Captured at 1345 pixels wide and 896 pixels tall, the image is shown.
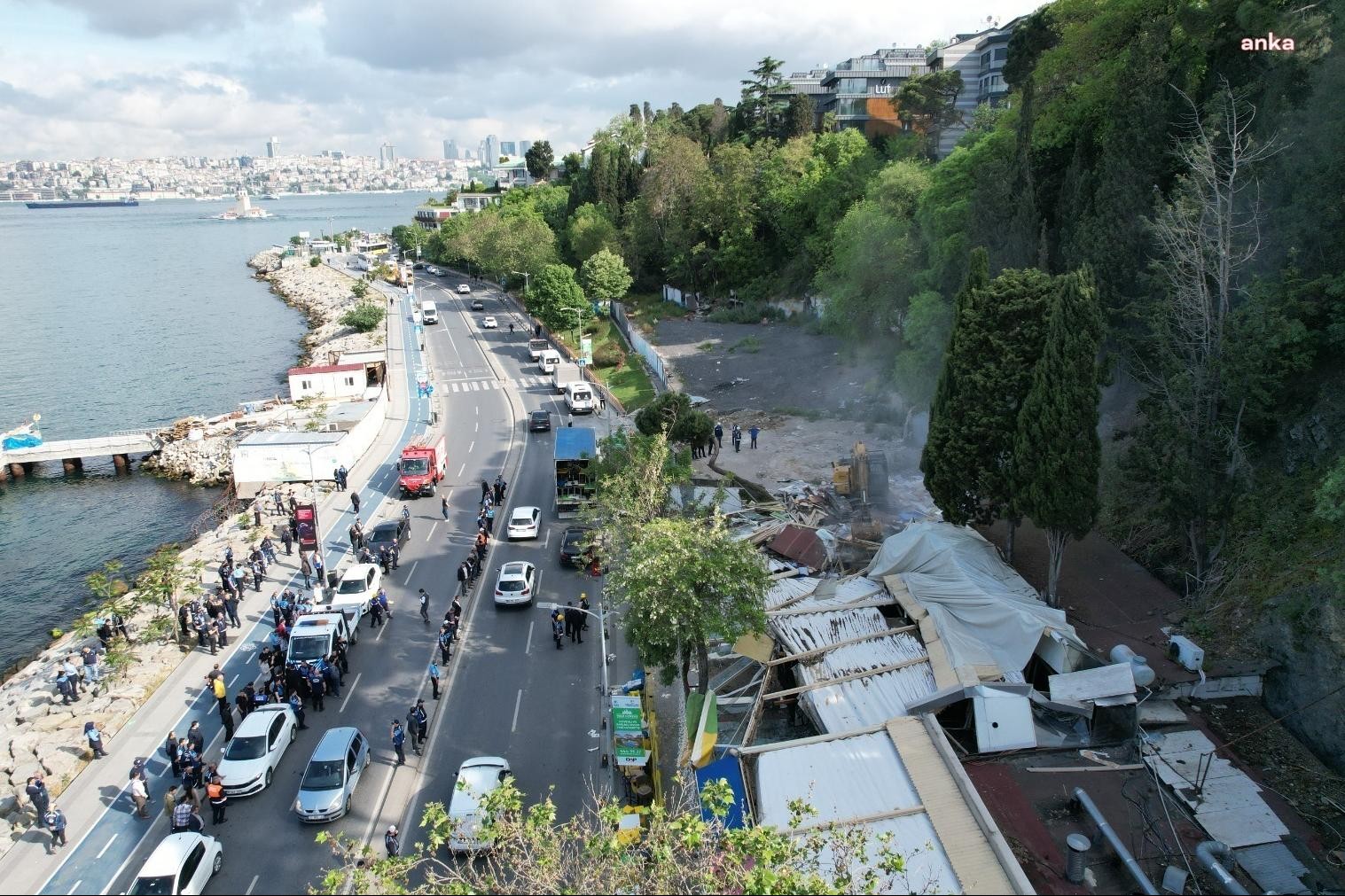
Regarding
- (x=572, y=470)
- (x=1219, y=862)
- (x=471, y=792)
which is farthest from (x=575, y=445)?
(x=1219, y=862)

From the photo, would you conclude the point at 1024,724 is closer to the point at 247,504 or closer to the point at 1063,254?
the point at 1063,254

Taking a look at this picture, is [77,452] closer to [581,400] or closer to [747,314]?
[581,400]

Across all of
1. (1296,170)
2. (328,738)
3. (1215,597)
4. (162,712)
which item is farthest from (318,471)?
(1296,170)

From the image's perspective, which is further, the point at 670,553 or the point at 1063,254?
the point at 1063,254

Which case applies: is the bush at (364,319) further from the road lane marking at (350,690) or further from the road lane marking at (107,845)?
the road lane marking at (107,845)

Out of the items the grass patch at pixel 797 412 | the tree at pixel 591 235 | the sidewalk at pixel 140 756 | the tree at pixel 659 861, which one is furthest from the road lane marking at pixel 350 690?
the tree at pixel 591 235

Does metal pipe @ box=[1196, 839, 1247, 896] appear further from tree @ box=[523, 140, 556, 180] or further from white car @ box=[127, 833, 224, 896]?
tree @ box=[523, 140, 556, 180]
